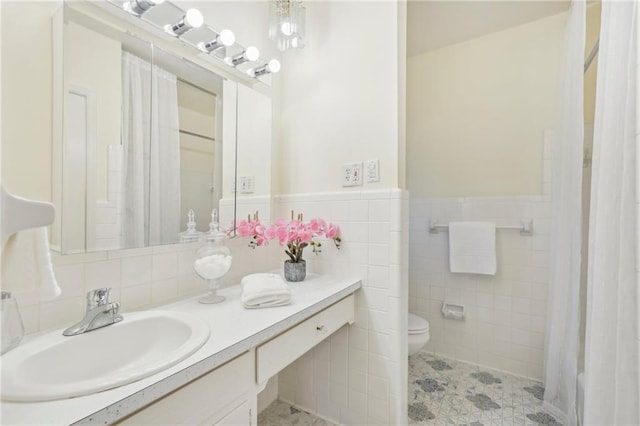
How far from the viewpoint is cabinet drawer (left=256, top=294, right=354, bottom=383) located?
2.97ft

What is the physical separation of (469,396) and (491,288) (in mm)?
716

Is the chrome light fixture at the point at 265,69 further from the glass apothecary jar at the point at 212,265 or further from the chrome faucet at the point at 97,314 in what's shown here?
the chrome faucet at the point at 97,314

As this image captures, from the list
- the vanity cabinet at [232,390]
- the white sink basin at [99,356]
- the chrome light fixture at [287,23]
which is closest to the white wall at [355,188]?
the chrome light fixture at [287,23]

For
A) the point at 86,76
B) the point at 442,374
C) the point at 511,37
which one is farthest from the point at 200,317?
the point at 511,37

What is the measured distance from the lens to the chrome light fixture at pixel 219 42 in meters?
1.26

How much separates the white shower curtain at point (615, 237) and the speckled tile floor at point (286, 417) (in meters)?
1.13

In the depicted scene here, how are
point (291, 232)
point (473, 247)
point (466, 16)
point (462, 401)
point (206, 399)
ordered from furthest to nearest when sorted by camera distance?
point (473, 247) → point (466, 16) → point (462, 401) → point (291, 232) → point (206, 399)

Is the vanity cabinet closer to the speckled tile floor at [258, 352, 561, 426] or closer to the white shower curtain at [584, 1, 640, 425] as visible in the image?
the speckled tile floor at [258, 352, 561, 426]

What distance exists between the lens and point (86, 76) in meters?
0.94

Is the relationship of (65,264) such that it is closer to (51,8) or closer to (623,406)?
(51,8)

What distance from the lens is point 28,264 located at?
508 millimetres

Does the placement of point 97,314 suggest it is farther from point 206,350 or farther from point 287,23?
point 287,23

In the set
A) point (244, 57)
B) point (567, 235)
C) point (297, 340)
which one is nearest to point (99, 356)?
point (297, 340)

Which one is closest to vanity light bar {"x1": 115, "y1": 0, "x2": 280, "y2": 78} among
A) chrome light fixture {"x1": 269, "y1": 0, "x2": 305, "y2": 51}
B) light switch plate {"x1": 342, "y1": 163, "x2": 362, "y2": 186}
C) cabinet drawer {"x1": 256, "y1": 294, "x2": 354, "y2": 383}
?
chrome light fixture {"x1": 269, "y1": 0, "x2": 305, "y2": 51}
